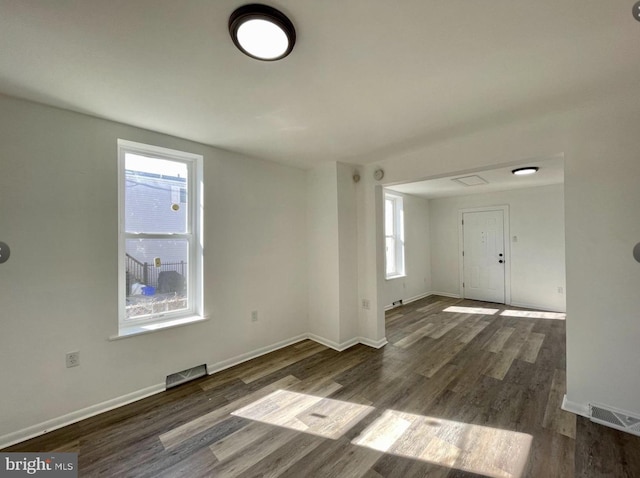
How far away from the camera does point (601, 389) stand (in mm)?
1948

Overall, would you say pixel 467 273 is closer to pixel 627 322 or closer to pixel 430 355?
pixel 430 355

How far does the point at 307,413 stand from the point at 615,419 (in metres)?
2.26

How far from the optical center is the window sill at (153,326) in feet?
7.25

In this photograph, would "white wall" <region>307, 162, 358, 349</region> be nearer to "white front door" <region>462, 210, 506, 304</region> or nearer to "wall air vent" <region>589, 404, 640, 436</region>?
"wall air vent" <region>589, 404, 640, 436</region>

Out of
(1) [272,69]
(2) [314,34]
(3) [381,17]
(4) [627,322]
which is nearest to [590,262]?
(4) [627,322]

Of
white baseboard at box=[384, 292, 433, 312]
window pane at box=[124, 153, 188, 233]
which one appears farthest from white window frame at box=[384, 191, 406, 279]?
window pane at box=[124, 153, 188, 233]

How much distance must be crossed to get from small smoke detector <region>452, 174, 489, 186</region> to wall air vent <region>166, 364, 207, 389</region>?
441 cm

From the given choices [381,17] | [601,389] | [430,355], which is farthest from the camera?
[430,355]

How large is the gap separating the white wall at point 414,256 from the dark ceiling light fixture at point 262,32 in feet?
14.6

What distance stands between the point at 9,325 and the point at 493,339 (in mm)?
4885

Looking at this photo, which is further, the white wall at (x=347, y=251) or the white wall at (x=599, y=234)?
the white wall at (x=347, y=251)

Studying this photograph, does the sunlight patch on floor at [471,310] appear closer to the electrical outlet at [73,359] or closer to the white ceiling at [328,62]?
the white ceiling at [328,62]

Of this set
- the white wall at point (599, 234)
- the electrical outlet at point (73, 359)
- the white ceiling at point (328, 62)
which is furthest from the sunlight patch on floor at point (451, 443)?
the white ceiling at point (328, 62)

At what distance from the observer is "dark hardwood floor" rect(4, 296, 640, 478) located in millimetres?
1584
